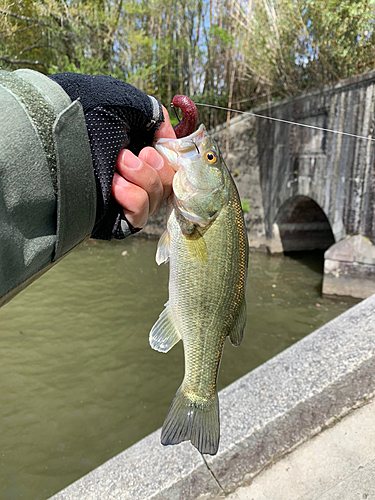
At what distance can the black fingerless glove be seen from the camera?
135 cm

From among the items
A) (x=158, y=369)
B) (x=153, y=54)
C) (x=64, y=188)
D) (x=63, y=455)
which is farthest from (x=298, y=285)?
(x=153, y=54)

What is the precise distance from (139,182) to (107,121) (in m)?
0.24

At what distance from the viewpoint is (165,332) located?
1803mm

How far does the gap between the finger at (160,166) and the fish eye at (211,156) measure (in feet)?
0.55

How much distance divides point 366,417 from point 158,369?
365 centimetres

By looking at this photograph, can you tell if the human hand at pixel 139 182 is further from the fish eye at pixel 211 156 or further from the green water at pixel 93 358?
the green water at pixel 93 358

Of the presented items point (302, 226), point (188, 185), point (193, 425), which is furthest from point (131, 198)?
point (302, 226)

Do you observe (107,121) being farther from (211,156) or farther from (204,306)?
(204,306)

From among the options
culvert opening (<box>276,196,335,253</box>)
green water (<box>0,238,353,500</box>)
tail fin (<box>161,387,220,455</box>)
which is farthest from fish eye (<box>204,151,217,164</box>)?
culvert opening (<box>276,196,335,253</box>)

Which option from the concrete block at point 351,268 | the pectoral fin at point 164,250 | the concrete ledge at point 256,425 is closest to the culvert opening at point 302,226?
the concrete block at point 351,268

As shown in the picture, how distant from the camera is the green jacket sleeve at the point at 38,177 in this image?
1066 mm

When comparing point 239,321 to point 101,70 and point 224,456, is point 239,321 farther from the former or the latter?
point 101,70

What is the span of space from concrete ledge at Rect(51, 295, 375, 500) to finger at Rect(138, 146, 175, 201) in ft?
6.10

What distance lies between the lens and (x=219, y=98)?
14.8 m
